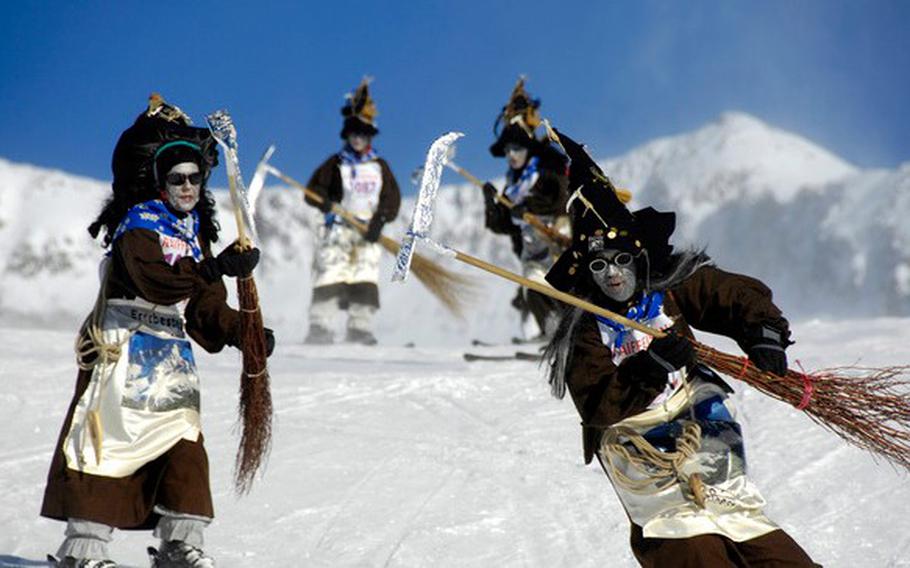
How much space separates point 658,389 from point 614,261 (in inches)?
17.0

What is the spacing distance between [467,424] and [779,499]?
216 centimetres

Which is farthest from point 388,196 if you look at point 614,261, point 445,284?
point 614,261

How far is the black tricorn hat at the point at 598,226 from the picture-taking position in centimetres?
395

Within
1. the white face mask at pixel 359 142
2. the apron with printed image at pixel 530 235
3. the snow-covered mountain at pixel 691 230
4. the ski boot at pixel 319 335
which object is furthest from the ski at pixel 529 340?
the snow-covered mountain at pixel 691 230

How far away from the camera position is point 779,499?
586 centimetres

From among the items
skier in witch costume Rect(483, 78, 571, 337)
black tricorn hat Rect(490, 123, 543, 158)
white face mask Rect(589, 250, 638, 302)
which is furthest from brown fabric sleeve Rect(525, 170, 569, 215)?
white face mask Rect(589, 250, 638, 302)

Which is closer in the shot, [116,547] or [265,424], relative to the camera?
[265,424]

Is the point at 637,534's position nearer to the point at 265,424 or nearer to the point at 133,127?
the point at 265,424

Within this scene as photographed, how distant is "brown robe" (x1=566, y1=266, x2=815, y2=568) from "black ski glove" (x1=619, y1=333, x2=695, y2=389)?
25mm

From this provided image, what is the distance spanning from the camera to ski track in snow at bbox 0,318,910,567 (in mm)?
5242

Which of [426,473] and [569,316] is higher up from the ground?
[569,316]

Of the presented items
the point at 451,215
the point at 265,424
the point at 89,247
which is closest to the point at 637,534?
the point at 265,424

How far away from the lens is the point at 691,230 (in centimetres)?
4078

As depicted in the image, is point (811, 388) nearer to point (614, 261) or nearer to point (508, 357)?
point (614, 261)
